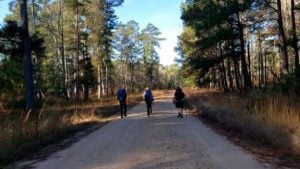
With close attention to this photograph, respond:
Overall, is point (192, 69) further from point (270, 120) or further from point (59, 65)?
point (270, 120)

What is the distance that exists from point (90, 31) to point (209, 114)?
36.0 metres

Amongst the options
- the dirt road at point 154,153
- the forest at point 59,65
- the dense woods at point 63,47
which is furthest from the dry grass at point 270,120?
the dense woods at point 63,47

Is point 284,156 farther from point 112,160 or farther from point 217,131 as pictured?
point 217,131

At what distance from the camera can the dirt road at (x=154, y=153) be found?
33.2 ft

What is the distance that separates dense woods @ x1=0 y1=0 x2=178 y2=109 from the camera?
2252cm

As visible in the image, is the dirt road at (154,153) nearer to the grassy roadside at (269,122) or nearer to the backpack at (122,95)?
the grassy roadside at (269,122)

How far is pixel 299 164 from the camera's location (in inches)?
391

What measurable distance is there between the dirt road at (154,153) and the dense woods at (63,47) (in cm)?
858

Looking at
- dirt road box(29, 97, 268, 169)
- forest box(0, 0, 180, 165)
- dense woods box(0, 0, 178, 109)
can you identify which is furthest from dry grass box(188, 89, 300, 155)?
dense woods box(0, 0, 178, 109)

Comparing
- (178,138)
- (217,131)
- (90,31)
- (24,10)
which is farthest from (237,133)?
(90,31)

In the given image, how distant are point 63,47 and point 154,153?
43.1 meters

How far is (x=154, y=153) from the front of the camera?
38.5 feet

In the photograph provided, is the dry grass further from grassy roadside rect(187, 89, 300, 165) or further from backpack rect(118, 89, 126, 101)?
backpack rect(118, 89, 126, 101)

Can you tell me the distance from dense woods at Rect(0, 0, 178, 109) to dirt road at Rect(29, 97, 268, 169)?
28.1ft
